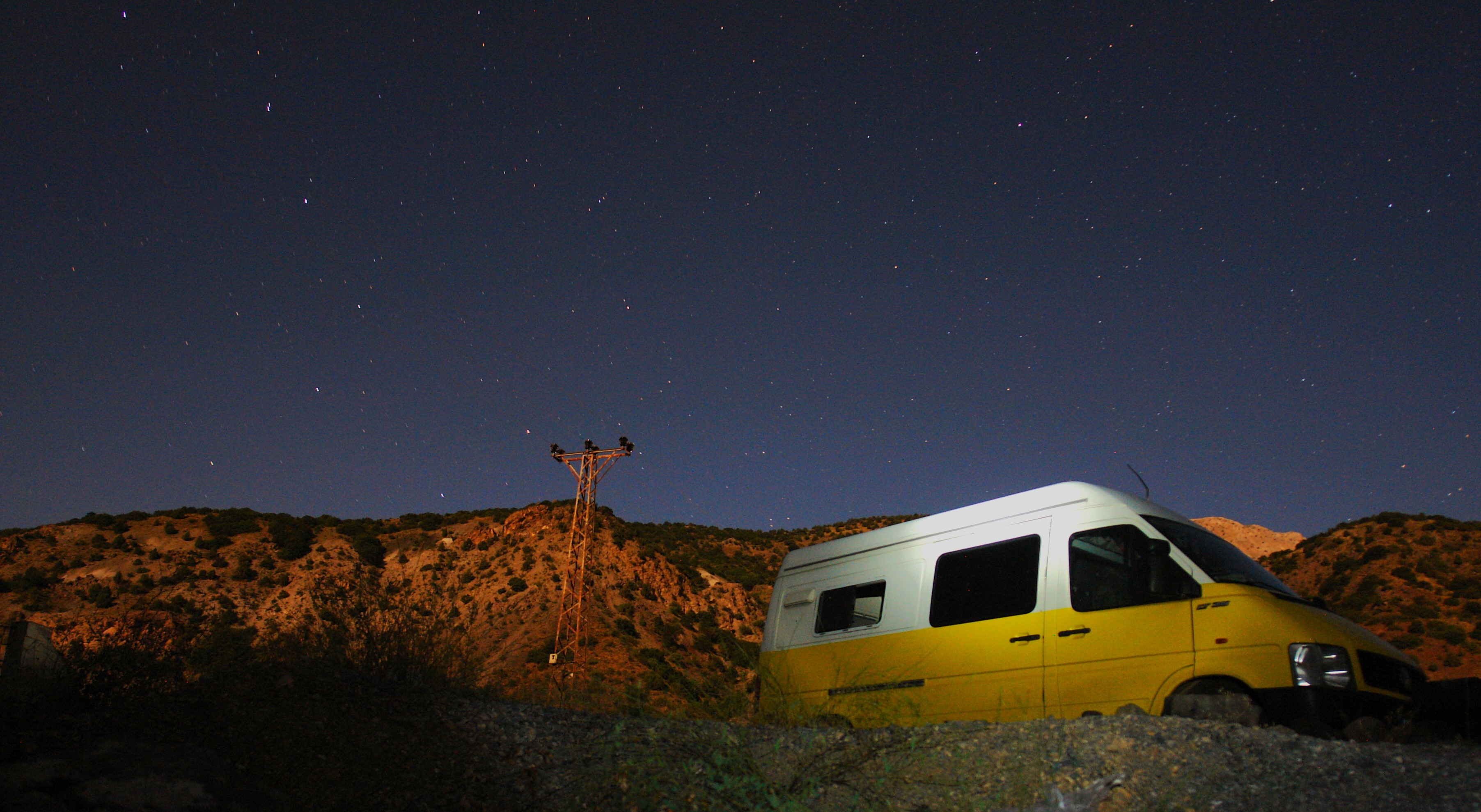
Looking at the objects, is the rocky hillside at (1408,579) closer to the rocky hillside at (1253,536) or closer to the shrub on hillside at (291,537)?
the rocky hillside at (1253,536)

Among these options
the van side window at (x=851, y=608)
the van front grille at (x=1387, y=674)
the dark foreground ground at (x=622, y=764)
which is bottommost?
the dark foreground ground at (x=622, y=764)

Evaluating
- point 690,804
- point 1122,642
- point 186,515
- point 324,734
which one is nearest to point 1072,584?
point 1122,642

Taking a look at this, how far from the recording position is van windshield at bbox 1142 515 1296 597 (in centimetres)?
604

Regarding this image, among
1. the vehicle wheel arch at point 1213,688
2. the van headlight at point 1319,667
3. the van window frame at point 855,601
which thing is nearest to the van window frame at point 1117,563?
the vehicle wheel arch at point 1213,688

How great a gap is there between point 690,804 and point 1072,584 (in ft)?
13.5

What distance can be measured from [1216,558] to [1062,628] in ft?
4.49

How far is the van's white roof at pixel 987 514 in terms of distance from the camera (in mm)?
6875

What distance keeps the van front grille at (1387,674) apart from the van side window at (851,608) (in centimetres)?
394

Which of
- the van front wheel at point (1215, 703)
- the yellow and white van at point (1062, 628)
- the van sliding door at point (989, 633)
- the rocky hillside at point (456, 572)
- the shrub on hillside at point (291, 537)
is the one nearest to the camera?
the van front wheel at point (1215, 703)

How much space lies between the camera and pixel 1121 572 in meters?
6.36

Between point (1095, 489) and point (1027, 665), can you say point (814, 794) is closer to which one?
point (1027, 665)

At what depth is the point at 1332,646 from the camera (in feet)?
17.6

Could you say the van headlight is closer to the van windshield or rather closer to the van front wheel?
the van front wheel

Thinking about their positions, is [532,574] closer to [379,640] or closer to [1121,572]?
[379,640]
